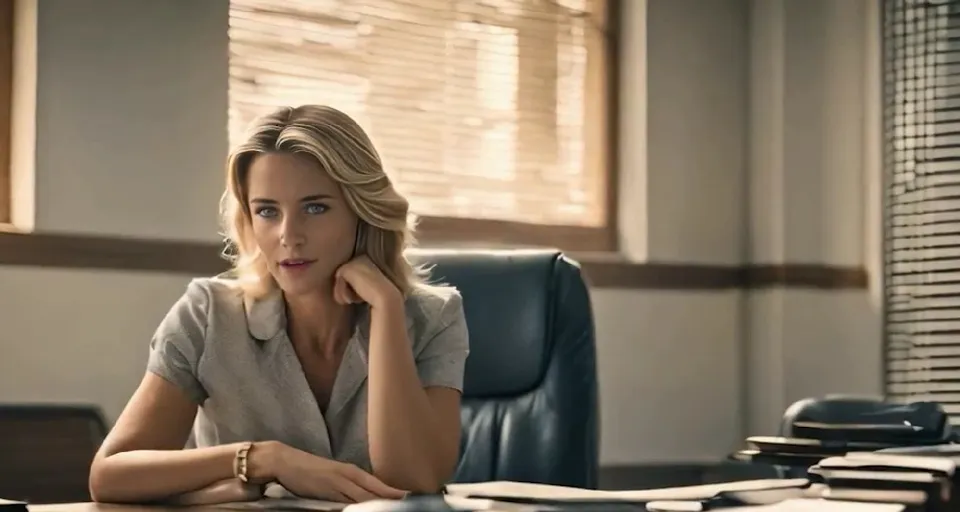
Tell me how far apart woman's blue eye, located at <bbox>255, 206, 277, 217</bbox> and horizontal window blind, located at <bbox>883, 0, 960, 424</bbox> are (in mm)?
2329

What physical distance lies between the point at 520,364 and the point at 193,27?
4.03 ft

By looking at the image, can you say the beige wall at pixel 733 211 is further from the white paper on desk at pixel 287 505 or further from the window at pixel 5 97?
the white paper on desk at pixel 287 505

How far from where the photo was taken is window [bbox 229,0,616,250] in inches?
118

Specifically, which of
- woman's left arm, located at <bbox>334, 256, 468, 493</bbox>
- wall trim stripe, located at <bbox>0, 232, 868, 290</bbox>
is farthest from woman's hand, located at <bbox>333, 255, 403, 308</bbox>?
wall trim stripe, located at <bbox>0, 232, 868, 290</bbox>

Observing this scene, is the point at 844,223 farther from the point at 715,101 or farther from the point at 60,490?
the point at 60,490

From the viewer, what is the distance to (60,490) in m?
2.38

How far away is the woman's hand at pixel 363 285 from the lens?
176 cm

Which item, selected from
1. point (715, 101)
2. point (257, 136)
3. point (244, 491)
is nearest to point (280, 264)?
point (257, 136)

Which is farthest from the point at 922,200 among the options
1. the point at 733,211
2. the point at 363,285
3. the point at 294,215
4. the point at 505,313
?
the point at 294,215

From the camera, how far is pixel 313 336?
1831mm

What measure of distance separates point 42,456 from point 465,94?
145 cm

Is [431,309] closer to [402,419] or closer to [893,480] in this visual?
[402,419]

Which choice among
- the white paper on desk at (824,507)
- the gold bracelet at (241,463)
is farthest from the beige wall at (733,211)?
the white paper on desk at (824,507)

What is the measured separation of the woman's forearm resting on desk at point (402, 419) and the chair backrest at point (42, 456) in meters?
0.87
